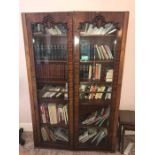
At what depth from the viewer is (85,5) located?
2398 millimetres

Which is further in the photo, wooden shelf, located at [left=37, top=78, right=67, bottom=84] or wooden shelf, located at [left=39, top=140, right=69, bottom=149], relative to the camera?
wooden shelf, located at [left=39, top=140, right=69, bottom=149]

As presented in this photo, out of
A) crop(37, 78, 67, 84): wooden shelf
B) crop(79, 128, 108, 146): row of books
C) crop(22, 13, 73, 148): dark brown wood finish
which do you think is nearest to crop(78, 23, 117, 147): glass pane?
crop(79, 128, 108, 146): row of books

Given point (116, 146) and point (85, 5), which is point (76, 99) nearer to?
point (116, 146)

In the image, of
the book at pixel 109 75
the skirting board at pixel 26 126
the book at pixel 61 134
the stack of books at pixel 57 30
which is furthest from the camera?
the skirting board at pixel 26 126

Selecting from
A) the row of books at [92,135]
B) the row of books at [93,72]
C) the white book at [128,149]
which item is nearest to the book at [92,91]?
the row of books at [93,72]

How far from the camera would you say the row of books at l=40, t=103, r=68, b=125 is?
2322 millimetres

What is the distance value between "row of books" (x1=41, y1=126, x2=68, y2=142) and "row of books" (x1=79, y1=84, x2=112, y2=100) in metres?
0.54

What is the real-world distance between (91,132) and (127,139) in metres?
0.57

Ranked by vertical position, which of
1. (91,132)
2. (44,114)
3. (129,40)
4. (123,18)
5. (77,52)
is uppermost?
(123,18)

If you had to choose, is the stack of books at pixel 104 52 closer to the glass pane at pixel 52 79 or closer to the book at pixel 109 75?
the book at pixel 109 75

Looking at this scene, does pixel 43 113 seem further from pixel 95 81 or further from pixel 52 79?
pixel 95 81

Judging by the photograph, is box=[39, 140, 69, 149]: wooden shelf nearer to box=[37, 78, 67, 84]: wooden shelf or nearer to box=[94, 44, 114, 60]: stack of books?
box=[37, 78, 67, 84]: wooden shelf

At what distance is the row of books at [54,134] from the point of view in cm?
243
